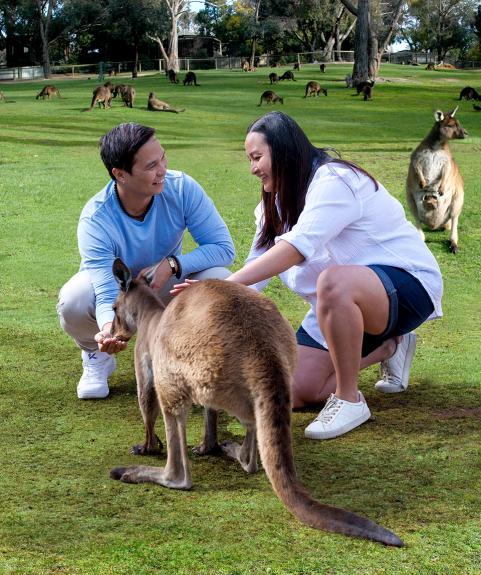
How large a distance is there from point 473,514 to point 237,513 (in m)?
0.69

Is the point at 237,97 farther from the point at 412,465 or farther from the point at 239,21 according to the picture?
the point at 239,21

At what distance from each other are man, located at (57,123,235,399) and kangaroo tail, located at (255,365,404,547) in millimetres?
1161

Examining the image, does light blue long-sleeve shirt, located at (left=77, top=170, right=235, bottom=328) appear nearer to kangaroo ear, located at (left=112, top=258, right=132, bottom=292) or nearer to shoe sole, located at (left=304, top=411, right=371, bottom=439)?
kangaroo ear, located at (left=112, top=258, right=132, bottom=292)

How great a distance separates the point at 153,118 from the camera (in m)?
20.9

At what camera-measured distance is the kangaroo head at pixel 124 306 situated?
129 inches

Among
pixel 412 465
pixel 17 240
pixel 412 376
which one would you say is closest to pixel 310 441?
pixel 412 465

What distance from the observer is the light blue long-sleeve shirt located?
3803mm

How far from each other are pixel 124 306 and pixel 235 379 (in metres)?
0.90

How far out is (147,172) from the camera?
3.62 meters

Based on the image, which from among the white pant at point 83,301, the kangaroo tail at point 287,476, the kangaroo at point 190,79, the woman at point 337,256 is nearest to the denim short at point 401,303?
the woman at point 337,256

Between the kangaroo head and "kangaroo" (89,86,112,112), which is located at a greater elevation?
the kangaroo head

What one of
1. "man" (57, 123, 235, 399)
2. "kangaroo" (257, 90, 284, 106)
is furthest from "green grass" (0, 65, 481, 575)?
"kangaroo" (257, 90, 284, 106)

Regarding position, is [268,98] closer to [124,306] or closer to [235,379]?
[124,306]

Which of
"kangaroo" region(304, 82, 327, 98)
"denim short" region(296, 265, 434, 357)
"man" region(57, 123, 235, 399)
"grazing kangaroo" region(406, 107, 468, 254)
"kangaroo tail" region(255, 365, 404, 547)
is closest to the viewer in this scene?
"kangaroo tail" region(255, 365, 404, 547)
